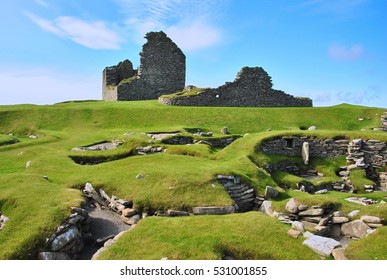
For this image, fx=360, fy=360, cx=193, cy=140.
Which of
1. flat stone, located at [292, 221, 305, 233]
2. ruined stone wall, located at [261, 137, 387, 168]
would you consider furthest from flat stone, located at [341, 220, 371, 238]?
ruined stone wall, located at [261, 137, 387, 168]

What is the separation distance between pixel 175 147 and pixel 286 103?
A: 26437 mm

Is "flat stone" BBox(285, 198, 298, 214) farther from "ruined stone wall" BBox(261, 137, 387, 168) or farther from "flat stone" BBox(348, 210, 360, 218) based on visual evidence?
"ruined stone wall" BBox(261, 137, 387, 168)

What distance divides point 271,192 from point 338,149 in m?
11.7

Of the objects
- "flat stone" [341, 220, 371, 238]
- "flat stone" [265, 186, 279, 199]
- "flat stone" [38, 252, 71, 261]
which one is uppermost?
"flat stone" [265, 186, 279, 199]

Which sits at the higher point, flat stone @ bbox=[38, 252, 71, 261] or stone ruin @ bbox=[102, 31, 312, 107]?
stone ruin @ bbox=[102, 31, 312, 107]

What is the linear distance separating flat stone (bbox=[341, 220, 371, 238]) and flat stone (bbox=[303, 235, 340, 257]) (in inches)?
109

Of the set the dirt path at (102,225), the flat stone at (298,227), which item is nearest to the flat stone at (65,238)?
the dirt path at (102,225)

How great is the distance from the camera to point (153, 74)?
53.2 metres

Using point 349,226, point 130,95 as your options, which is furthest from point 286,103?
point 349,226

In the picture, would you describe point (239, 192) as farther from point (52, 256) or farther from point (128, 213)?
point (52, 256)

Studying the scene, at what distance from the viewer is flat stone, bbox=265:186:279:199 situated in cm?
1764

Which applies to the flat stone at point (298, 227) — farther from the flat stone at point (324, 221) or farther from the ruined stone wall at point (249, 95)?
the ruined stone wall at point (249, 95)

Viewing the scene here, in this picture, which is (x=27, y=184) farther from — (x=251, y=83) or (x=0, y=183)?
(x=251, y=83)
